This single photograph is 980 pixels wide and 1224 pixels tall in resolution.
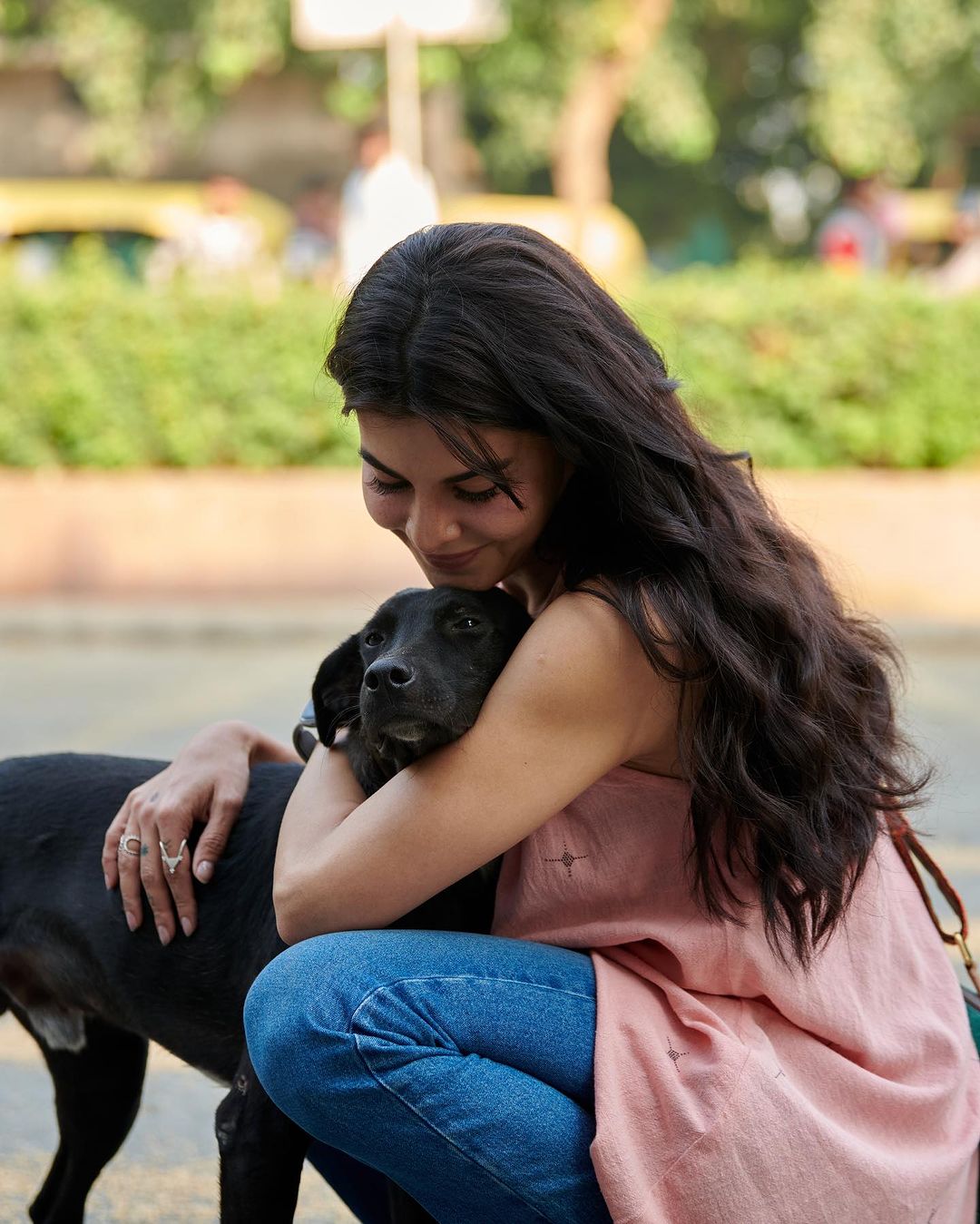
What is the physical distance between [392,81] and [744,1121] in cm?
930

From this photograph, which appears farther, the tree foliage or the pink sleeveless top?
the tree foliage

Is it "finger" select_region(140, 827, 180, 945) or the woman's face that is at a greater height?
the woman's face

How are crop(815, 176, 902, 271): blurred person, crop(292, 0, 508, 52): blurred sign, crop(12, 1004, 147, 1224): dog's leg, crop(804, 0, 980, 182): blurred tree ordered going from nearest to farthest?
crop(12, 1004, 147, 1224): dog's leg
crop(292, 0, 508, 52): blurred sign
crop(815, 176, 902, 271): blurred person
crop(804, 0, 980, 182): blurred tree

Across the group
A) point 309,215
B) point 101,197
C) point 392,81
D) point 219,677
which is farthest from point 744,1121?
point 101,197

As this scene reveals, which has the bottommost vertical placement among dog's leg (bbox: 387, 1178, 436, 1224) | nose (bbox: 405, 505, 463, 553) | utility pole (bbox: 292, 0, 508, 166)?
dog's leg (bbox: 387, 1178, 436, 1224)

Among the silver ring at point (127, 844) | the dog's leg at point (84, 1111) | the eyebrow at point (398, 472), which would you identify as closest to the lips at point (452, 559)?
the eyebrow at point (398, 472)

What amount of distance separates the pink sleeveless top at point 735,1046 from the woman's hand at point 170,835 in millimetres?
525

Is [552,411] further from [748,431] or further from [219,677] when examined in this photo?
[748,431]

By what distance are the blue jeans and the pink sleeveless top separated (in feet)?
0.25

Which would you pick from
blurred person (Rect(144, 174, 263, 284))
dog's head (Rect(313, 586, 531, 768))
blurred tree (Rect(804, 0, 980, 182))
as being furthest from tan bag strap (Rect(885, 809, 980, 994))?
blurred tree (Rect(804, 0, 980, 182))

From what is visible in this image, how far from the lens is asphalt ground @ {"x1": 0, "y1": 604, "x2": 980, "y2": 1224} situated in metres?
3.22

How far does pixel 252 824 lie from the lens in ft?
8.82

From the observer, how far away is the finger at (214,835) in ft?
8.57

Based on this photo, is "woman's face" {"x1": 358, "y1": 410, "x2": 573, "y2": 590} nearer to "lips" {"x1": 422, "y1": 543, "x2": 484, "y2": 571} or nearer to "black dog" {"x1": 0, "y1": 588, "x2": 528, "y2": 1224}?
"lips" {"x1": 422, "y1": 543, "x2": 484, "y2": 571}
